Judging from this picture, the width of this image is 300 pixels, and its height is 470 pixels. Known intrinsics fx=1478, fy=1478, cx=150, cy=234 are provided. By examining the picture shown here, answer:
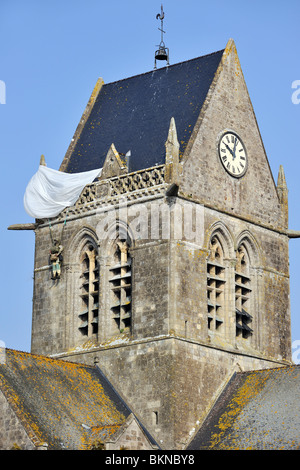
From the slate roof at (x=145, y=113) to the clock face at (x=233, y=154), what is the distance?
1683 mm

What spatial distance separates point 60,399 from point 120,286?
241 inches

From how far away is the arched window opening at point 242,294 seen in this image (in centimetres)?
5716

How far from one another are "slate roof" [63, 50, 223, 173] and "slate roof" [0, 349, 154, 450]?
8853 mm

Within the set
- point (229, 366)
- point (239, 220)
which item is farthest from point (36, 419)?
point (239, 220)

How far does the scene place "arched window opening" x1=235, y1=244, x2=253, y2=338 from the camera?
5716cm

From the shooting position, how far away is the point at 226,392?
5472 centimetres

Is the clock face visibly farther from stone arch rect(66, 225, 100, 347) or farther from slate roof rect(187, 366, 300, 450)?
slate roof rect(187, 366, 300, 450)

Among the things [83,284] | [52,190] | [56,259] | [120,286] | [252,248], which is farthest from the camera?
[52,190]

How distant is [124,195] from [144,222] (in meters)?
1.74

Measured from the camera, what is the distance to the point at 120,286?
184 ft

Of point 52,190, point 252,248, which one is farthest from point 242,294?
point 52,190

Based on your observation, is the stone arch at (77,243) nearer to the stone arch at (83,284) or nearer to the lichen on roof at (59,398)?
the stone arch at (83,284)

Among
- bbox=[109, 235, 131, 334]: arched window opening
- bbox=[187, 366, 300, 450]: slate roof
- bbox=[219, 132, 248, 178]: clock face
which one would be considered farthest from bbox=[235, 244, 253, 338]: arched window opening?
bbox=[109, 235, 131, 334]: arched window opening

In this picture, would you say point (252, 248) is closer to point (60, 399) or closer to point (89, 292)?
point (89, 292)
